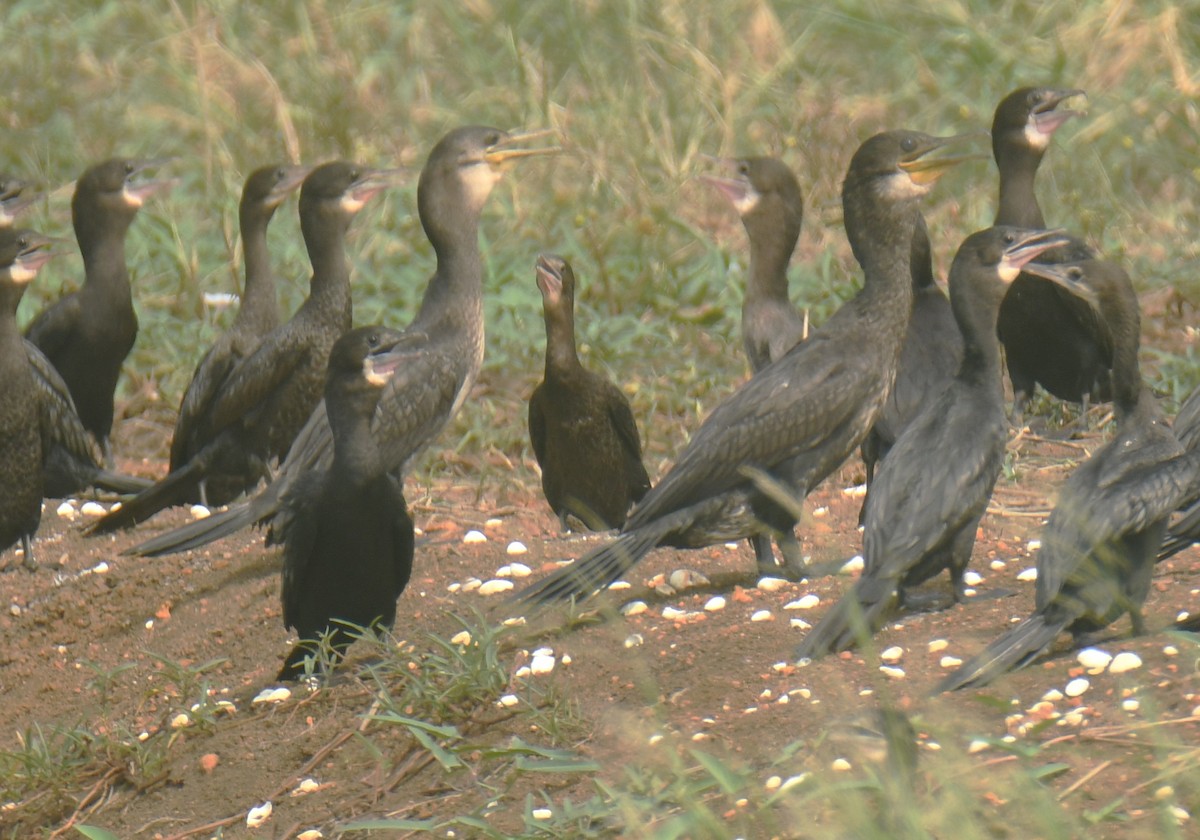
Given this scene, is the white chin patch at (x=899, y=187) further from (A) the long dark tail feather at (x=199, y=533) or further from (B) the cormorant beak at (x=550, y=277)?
(A) the long dark tail feather at (x=199, y=533)

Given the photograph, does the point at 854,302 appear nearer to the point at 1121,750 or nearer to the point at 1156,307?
the point at 1121,750

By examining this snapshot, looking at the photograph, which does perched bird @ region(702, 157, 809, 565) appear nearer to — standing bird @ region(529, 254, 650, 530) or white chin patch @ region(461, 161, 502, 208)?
standing bird @ region(529, 254, 650, 530)

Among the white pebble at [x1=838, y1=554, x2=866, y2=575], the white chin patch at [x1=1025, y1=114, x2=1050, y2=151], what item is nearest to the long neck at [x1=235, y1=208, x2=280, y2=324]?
the white pebble at [x1=838, y1=554, x2=866, y2=575]

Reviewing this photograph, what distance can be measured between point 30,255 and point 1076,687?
14.5ft

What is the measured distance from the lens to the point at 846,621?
4.86m

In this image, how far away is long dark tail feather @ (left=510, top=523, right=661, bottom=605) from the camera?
5422mm

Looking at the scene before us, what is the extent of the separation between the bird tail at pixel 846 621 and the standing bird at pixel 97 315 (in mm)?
4009

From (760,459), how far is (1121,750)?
190 cm

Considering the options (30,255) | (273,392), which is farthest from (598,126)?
(30,255)

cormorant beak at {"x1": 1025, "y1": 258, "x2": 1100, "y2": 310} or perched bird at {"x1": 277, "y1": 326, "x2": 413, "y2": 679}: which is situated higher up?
cormorant beak at {"x1": 1025, "y1": 258, "x2": 1100, "y2": 310}

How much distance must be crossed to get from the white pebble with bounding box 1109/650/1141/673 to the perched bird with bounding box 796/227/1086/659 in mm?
608

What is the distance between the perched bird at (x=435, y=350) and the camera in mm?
6622

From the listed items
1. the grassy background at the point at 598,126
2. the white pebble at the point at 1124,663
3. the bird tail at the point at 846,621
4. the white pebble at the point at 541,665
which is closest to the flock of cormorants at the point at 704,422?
the bird tail at the point at 846,621

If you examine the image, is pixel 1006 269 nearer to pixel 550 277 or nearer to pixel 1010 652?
pixel 1010 652
